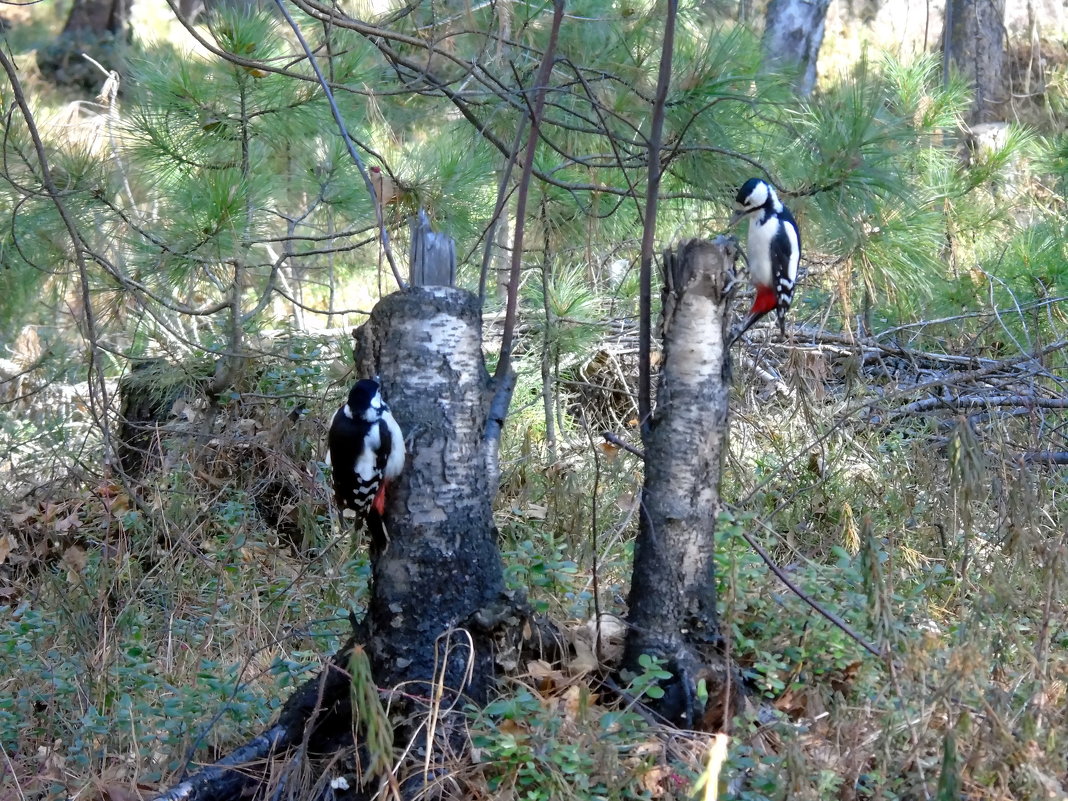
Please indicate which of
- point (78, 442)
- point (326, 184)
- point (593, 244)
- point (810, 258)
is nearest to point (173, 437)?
point (78, 442)

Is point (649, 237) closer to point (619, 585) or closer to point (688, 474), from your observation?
point (688, 474)

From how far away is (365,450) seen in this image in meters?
2.76

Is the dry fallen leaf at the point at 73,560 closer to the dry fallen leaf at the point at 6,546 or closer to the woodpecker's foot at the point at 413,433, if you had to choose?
the dry fallen leaf at the point at 6,546

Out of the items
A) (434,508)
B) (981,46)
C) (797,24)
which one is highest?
(981,46)

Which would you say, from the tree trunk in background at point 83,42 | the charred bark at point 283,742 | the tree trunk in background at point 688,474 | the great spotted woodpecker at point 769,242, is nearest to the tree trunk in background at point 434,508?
the charred bark at point 283,742

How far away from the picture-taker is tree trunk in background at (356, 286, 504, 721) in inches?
98.3

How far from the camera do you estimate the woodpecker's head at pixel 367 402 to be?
2.62 meters

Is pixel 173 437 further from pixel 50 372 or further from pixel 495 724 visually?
pixel 495 724

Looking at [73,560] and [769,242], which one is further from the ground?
[769,242]

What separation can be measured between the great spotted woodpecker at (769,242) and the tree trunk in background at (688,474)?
86 centimetres

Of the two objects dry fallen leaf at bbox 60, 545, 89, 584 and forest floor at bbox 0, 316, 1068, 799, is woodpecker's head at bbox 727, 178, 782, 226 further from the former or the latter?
dry fallen leaf at bbox 60, 545, 89, 584

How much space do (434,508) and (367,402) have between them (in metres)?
0.35

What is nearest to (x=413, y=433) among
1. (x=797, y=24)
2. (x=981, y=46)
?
(x=797, y=24)

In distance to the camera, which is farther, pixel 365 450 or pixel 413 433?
pixel 365 450
